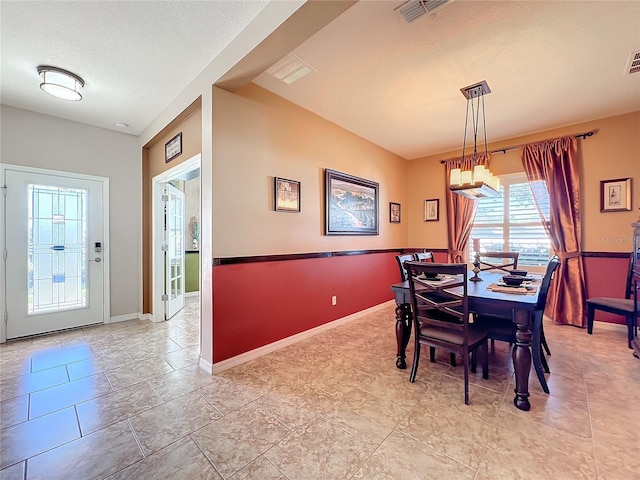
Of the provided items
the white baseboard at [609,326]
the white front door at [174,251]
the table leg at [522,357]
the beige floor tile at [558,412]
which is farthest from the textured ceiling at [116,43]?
the white baseboard at [609,326]

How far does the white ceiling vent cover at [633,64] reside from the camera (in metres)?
2.30

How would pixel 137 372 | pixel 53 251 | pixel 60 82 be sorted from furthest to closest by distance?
pixel 53 251, pixel 60 82, pixel 137 372

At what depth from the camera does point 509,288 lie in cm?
215

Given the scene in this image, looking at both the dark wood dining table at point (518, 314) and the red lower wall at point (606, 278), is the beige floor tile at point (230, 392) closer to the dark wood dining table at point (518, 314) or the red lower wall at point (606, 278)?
the dark wood dining table at point (518, 314)

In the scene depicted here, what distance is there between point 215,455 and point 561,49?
3808mm

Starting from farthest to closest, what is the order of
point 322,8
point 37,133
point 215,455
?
point 37,133, point 322,8, point 215,455

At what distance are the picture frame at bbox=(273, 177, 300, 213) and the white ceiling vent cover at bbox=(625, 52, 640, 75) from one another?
3.18 meters

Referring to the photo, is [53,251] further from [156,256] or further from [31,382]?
[31,382]

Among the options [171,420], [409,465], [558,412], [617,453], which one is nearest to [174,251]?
[171,420]

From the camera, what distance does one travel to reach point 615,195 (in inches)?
135

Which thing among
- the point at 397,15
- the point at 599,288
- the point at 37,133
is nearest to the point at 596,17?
the point at 397,15

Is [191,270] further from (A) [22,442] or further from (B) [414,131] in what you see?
(B) [414,131]

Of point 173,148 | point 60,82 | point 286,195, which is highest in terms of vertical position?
point 60,82

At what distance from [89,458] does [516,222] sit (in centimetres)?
525
